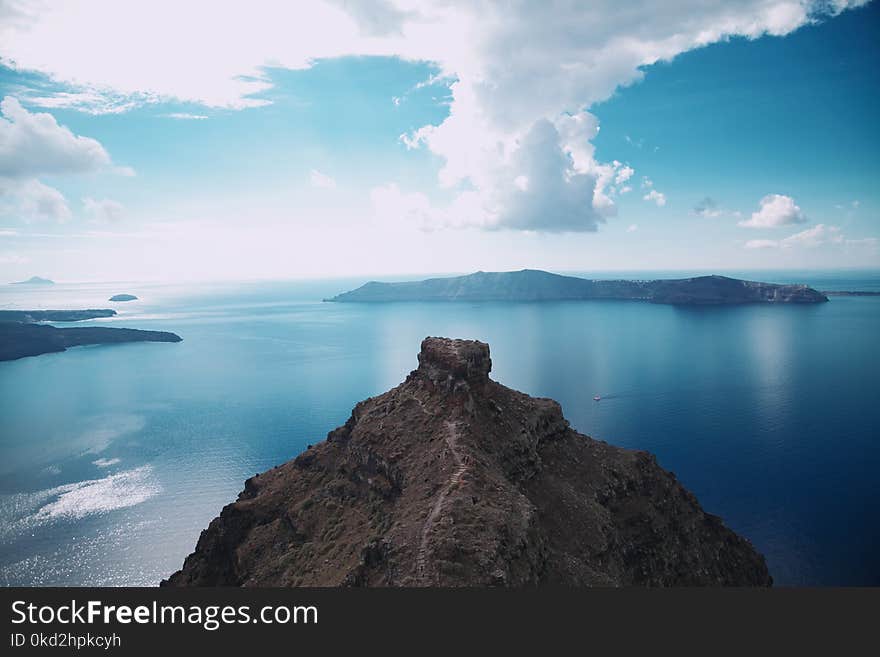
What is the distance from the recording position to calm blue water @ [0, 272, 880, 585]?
59750mm

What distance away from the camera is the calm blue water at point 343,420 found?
59.8m

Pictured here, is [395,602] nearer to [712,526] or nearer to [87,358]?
[712,526]

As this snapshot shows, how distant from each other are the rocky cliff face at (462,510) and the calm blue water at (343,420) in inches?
860

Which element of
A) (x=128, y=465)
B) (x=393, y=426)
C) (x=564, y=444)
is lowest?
(x=128, y=465)

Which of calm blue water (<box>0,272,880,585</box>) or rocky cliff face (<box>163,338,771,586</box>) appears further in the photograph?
calm blue water (<box>0,272,880,585</box>)

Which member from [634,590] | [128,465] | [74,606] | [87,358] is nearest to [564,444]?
[634,590]

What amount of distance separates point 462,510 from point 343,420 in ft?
262

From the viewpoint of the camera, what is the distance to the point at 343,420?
10394cm

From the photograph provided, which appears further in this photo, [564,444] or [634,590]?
[564,444]

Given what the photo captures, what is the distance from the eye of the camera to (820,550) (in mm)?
55844

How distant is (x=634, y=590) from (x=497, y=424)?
22383 mm

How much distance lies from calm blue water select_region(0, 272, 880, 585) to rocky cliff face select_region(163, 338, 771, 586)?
71.7 feet

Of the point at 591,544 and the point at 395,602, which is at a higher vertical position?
the point at 395,602

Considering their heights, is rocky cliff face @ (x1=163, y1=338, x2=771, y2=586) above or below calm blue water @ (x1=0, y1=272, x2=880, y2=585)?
above
